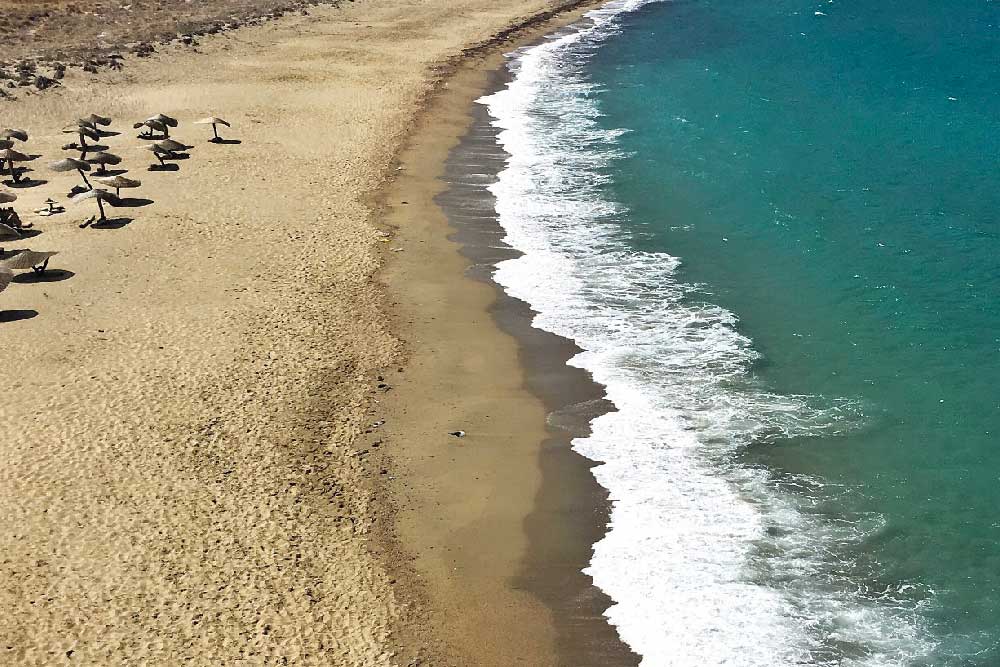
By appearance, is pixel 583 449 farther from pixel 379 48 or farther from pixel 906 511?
pixel 379 48

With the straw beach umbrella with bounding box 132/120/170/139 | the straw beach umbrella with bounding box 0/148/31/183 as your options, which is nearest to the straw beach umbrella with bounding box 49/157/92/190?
the straw beach umbrella with bounding box 0/148/31/183

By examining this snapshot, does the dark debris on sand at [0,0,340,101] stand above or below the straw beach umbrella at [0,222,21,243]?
above

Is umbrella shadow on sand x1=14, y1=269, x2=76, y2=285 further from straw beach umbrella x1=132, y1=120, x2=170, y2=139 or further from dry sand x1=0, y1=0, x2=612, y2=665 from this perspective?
straw beach umbrella x1=132, y1=120, x2=170, y2=139

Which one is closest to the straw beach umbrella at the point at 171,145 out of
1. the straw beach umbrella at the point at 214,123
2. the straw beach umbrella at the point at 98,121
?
the straw beach umbrella at the point at 214,123

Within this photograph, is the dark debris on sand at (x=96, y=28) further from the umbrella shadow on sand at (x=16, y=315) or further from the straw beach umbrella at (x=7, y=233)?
the umbrella shadow on sand at (x=16, y=315)

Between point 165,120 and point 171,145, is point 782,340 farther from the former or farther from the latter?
point 165,120

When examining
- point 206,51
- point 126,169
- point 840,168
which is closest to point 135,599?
point 126,169
